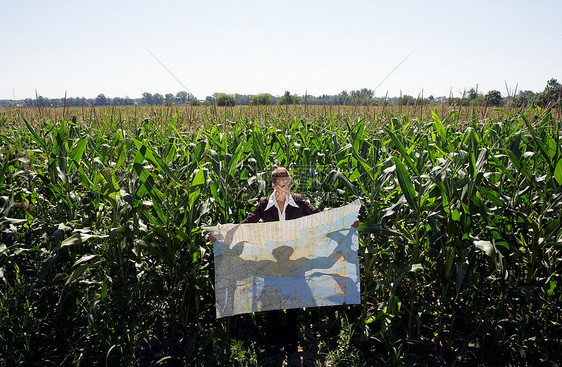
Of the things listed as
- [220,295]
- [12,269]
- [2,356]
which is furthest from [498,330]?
[12,269]

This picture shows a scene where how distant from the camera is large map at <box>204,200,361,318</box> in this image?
2.53 metres

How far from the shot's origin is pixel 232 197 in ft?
11.1

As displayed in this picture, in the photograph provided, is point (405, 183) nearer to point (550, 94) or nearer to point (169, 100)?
point (550, 94)

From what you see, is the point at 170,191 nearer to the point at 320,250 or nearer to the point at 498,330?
the point at 320,250

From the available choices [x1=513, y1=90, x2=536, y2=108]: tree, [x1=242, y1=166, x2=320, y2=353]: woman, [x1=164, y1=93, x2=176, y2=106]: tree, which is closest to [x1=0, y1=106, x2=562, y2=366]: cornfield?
[x1=242, y1=166, x2=320, y2=353]: woman

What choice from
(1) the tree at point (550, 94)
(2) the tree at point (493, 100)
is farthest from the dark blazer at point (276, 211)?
(2) the tree at point (493, 100)

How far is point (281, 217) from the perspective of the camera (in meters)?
2.85

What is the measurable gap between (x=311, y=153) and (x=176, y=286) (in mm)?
2235

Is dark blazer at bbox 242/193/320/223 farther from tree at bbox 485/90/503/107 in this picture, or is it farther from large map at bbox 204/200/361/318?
tree at bbox 485/90/503/107

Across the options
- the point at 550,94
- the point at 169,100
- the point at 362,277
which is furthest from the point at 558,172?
the point at 169,100

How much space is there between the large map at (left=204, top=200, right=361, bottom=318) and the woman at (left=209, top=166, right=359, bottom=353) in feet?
0.94

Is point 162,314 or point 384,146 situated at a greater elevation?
point 384,146

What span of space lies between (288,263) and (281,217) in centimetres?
41

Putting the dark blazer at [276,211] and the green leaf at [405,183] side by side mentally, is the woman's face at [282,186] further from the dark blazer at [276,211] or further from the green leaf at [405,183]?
the green leaf at [405,183]
